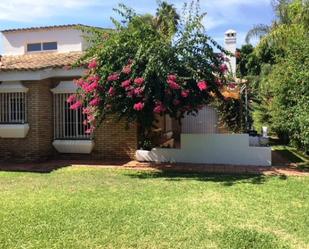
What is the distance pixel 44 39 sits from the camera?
2289 centimetres

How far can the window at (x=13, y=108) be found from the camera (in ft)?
52.0

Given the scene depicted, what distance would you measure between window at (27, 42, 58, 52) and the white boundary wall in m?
9.76

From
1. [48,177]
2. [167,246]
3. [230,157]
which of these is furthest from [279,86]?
[167,246]

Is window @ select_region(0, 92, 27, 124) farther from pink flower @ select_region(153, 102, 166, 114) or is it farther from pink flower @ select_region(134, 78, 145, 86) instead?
pink flower @ select_region(153, 102, 166, 114)

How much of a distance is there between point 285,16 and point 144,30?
1251 centimetres

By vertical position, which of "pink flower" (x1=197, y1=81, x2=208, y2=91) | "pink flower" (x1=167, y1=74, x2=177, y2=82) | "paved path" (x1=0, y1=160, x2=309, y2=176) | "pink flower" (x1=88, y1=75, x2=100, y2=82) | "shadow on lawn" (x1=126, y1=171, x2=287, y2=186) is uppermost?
"pink flower" (x1=88, y1=75, x2=100, y2=82)

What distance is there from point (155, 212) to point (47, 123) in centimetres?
868

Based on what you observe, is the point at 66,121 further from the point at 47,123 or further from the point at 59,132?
the point at 47,123

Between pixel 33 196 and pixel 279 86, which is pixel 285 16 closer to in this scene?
pixel 279 86

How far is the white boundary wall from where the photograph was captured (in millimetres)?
14328

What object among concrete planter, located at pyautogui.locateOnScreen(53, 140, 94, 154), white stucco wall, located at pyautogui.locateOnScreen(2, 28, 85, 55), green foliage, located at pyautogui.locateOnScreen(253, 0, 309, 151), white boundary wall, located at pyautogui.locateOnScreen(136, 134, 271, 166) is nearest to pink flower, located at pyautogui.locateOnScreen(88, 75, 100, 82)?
concrete planter, located at pyautogui.locateOnScreen(53, 140, 94, 154)

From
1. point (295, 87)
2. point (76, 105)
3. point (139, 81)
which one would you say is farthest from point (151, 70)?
point (295, 87)

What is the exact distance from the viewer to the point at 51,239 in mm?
A: 6949

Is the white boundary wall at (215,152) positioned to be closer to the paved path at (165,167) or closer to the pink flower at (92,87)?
the paved path at (165,167)
